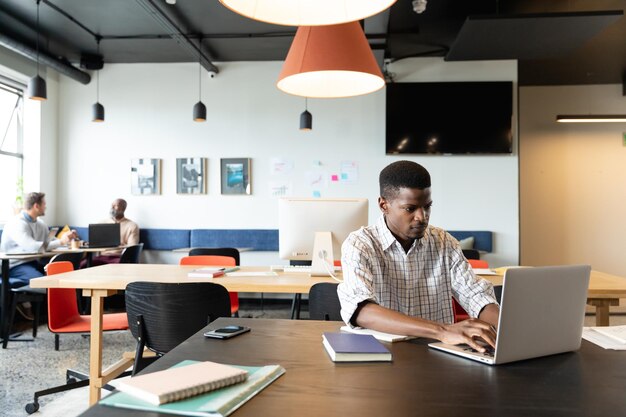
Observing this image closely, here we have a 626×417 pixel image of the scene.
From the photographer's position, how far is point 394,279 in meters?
1.85

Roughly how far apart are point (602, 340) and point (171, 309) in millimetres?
1768

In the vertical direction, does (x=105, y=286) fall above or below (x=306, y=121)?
below

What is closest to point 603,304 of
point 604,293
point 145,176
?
point 604,293

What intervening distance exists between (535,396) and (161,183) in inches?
244

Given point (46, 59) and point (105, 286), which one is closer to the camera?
point (105, 286)

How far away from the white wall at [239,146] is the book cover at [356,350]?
16.7 ft

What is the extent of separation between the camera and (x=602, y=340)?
1.42 metres

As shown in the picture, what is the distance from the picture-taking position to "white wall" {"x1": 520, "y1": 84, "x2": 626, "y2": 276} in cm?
730

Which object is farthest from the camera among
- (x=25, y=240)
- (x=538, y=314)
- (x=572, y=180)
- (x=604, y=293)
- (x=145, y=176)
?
(x=572, y=180)

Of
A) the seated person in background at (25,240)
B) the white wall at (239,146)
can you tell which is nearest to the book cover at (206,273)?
the seated person in background at (25,240)

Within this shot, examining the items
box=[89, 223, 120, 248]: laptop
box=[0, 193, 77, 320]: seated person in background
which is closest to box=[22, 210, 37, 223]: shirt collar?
box=[0, 193, 77, 320]: seated person in background

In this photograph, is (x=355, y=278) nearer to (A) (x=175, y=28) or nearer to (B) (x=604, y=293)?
(B) (x=604, y=293)

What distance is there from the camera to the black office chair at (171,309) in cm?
229

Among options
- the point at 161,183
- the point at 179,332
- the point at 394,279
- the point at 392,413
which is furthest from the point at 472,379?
the point at 161,183
